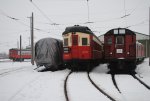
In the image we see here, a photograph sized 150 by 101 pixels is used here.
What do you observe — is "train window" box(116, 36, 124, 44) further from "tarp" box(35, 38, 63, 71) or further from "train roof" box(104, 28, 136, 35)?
"tarp" box(35, 38, 63, 71)

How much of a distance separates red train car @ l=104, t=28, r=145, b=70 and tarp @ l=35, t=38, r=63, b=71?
4216mm

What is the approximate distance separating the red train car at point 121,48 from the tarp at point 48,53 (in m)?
4.22

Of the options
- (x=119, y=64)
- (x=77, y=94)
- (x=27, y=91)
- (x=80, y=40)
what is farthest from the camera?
(x=80, y=40)

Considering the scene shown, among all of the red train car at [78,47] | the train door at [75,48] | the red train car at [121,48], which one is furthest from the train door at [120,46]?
the train door at [75,48]

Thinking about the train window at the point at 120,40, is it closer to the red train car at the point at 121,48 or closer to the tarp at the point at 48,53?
the red train car at the point at 121,48

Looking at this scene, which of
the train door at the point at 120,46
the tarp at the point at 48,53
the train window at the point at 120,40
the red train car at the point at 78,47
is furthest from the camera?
the tarp at the point at 48,53

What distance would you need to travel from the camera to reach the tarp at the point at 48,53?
18.5 metres

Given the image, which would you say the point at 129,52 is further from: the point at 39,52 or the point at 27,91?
the point at 27,91

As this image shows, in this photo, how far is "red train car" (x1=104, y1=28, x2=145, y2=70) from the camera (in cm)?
1669

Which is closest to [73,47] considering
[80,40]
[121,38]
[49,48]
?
[80,40]

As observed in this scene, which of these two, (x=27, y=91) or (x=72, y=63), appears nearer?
(x=27, y=91)

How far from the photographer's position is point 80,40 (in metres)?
17.8

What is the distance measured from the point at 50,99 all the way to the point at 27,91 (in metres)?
1.75

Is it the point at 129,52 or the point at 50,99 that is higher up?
the point at 129,52
